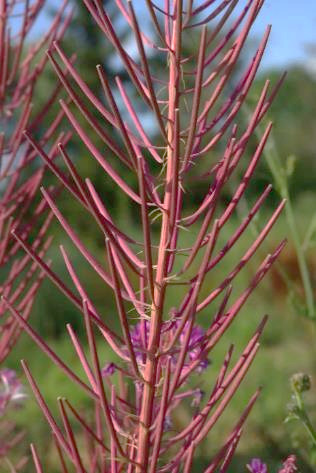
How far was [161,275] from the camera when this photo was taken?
3.43 ft

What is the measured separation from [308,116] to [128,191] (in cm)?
2744

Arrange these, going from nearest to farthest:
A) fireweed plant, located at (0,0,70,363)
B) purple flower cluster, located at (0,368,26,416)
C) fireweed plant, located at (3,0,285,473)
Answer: fireweed plant, located at (3,0,285,473) < fireweed plant, located at (0,0,70,363) < purple flower cluster, located at (0,368,26,416)

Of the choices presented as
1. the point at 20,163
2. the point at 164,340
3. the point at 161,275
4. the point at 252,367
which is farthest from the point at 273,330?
the point at 161,275

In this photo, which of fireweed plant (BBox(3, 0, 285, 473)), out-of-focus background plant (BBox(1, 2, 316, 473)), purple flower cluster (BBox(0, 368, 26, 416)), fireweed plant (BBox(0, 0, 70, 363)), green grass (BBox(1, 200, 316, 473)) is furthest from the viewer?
green grass (BBox(1, 200, 316, 473))

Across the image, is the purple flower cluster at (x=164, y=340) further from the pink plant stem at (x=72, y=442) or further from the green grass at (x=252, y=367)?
the green grass at (x=252, y=367)

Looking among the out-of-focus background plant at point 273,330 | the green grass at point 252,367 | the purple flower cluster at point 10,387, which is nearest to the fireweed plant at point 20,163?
the out-of-focus background plant at point 273,330

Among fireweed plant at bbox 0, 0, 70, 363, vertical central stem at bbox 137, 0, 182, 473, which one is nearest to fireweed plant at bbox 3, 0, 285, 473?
vertical central stem at bbox 137, 0, 182, 473

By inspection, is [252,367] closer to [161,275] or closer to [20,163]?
[20,163]

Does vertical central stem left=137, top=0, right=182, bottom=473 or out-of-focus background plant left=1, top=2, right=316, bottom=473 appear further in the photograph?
out-of-focus background plant left=1, top=2, right=316, bottom=473

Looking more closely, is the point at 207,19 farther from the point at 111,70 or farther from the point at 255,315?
the point at 111,70

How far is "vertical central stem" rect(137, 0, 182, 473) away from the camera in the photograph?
102 cm

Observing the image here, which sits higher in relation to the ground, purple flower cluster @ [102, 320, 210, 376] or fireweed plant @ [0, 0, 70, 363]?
fireweed plant @ [0, 0, 70, 363]

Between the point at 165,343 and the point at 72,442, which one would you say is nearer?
the point at 72,442

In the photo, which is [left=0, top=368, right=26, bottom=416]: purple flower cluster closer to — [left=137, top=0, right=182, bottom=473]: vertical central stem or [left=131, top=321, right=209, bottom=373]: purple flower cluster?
[left=131, top=321, right=209, bottom=373]: purple flower cluster
